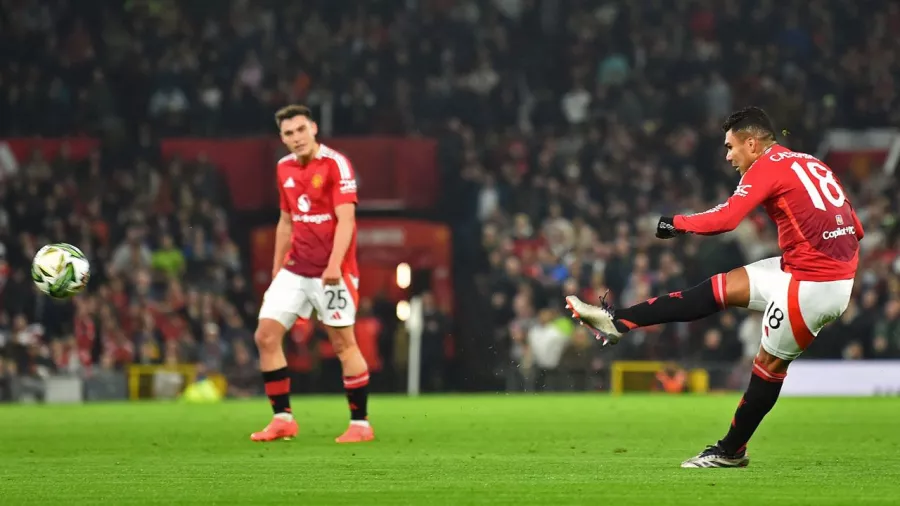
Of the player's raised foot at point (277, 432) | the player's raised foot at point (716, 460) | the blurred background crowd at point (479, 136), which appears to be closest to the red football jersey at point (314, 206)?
the player's raised foot at point (277, 432)

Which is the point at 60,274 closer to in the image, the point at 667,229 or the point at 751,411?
the point at 667,229

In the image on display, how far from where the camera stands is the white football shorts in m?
8.57

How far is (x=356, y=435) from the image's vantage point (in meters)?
Answer: 11.3

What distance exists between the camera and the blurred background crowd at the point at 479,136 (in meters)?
23.1

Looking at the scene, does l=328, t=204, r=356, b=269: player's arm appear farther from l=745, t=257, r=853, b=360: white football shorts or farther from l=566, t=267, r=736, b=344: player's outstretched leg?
l=745, t=257, r=853, b=360: white football shorts

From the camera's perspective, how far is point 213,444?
439 inches

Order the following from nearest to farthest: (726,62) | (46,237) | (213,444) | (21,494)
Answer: (21,494), (213,444), (46,237), (726,62)

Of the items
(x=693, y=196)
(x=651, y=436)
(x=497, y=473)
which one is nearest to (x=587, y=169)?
(x=693, y=196)

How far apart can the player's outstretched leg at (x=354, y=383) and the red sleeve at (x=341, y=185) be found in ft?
3.30

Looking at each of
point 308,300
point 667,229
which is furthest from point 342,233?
point 667,229

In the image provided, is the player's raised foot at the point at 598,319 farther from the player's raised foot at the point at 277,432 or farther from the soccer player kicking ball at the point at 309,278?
the player's raised foot at the point at 277,432

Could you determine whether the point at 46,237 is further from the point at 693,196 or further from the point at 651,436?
the point at 651,436

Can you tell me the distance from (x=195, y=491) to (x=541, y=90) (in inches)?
855

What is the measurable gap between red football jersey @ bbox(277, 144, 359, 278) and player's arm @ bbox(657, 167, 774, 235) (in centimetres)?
365
